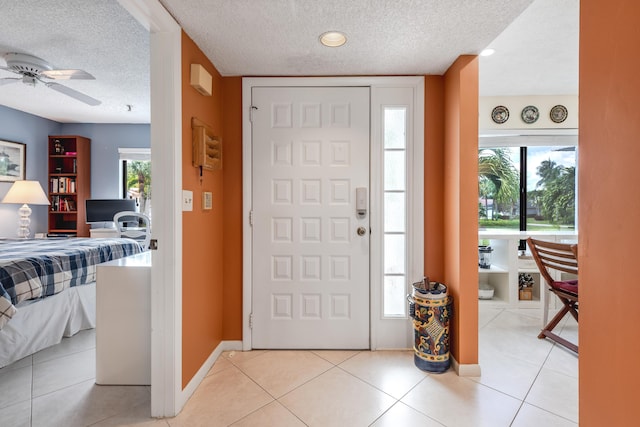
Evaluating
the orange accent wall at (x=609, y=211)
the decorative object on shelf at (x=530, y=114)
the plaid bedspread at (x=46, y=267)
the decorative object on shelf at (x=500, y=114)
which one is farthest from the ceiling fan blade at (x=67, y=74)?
the decorative object on shelf at (x=530, y=114)

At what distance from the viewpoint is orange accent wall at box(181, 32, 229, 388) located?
5.72ft

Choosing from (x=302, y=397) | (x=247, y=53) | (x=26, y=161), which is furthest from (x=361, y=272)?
(x=26, y=161)

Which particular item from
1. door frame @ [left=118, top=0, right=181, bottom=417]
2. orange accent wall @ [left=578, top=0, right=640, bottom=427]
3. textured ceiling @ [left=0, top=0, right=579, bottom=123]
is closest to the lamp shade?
textured ceiling @ [left=0, top=0, right=579, bottom=123]

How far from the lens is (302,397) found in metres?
1.76

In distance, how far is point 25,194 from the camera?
3.69 m

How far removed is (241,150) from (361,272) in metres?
1.37

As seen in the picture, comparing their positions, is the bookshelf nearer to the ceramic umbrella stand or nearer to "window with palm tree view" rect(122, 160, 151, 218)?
"window with palm tree view" rect(122, 160, 151, 218)

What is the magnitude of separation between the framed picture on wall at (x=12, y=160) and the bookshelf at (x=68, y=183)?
1.14 ft

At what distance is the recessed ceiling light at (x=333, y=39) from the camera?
174 centimetres

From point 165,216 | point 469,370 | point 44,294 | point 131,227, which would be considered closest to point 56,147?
point 131,227

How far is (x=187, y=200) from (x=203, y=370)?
1.16 metres

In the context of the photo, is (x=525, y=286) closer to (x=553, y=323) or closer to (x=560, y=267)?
(x=553, y=323)

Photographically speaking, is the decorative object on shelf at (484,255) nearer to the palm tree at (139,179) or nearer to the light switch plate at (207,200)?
the light switch plate at (207,200)

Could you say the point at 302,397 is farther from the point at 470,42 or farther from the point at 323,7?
the point at 470,42
